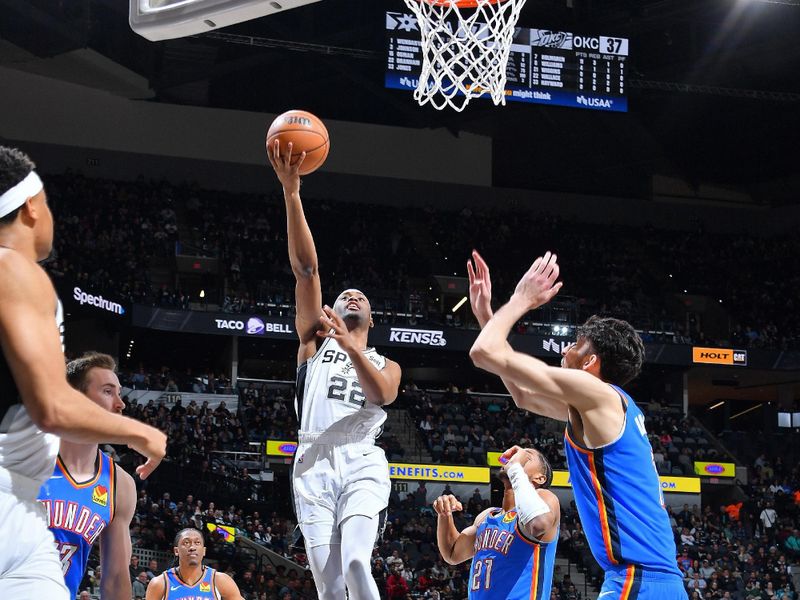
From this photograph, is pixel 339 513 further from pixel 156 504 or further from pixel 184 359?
pixel 184 359

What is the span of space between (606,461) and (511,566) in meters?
2.14

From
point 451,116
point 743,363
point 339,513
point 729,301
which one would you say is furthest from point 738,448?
point 339,513

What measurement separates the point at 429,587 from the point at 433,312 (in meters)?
12.0

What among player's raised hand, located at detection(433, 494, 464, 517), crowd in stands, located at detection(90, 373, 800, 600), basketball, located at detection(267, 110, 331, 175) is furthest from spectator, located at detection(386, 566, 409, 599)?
basketball, located at detection(267, 110, 331, 175)

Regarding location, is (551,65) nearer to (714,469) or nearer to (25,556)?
(714,469)

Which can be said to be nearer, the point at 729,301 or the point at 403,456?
the point at 403,456

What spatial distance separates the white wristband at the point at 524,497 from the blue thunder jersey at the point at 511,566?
21.9 inches

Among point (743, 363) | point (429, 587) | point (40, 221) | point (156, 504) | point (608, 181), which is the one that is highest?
point (608, 181)

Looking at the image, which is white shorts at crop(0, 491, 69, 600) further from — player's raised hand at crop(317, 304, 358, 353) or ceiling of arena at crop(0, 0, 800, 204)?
ceiling of arena at crop(0, 0, 800, 204)

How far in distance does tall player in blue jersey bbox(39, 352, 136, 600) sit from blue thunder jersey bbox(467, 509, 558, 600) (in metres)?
2.50

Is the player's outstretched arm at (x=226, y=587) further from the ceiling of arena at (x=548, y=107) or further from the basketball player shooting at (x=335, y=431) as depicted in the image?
the ceiling of arena at (x=548, y=107)

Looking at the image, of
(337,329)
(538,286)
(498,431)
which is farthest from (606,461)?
(498,431)

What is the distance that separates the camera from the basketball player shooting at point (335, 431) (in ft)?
17.1

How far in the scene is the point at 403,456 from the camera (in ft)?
79.6
